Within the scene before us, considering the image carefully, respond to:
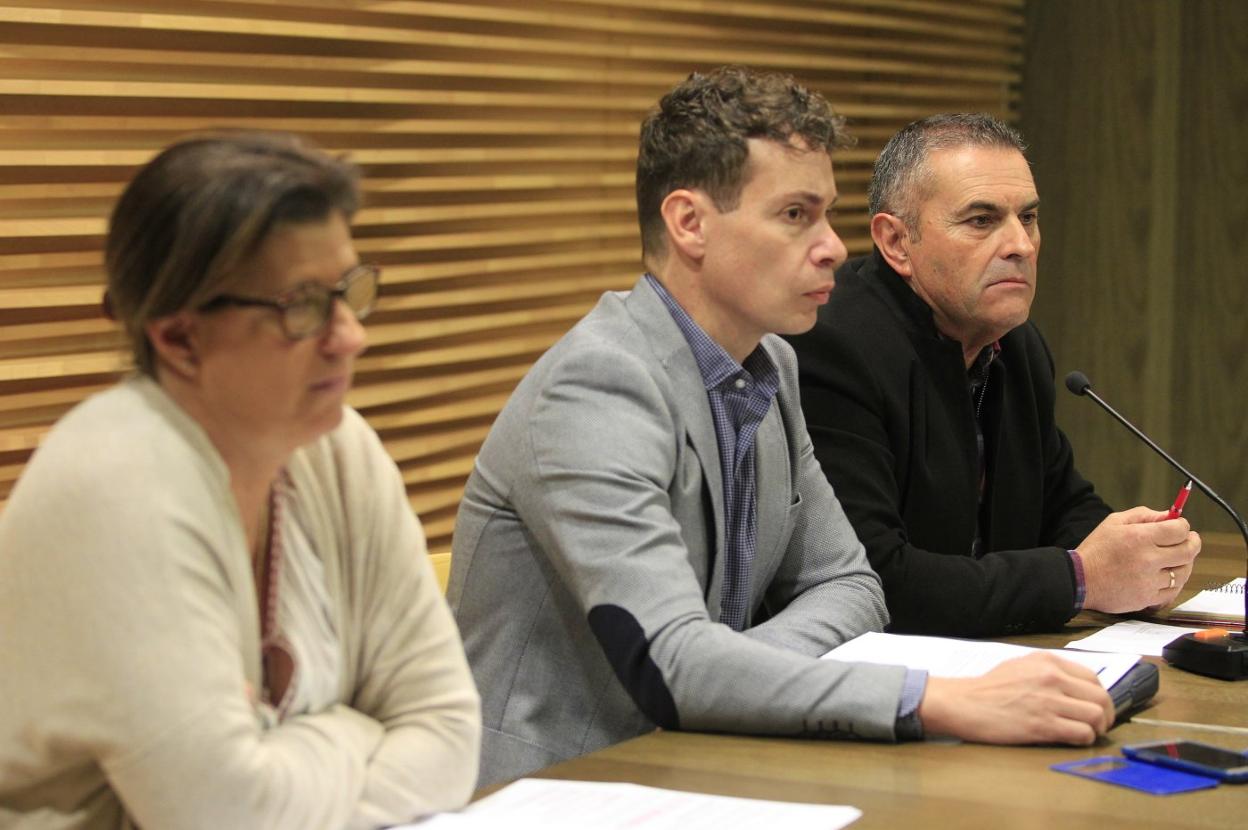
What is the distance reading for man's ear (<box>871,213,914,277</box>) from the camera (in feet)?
10.2

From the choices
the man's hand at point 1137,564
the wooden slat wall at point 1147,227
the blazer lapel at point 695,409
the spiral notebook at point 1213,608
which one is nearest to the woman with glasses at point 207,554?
the blazer lapel at point 695,409

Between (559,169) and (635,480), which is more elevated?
(559,169)

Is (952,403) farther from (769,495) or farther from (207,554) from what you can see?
(207,554)

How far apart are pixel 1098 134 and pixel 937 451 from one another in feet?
10.7

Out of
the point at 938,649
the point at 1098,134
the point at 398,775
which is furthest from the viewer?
the point at 1098,134

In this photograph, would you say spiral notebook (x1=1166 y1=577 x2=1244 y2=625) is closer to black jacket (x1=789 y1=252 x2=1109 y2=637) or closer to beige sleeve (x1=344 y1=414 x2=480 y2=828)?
black jacket (x1=789 y1=252 x2=1109 y2=637)

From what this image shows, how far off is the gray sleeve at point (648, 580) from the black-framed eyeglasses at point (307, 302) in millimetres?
668

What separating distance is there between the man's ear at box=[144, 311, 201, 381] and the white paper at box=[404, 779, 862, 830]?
0.50 meters

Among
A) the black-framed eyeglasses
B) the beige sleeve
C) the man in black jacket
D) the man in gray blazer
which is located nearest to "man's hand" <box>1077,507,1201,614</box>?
the man in black jacket

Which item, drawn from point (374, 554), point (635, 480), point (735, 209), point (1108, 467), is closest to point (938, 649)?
point (635, 480)

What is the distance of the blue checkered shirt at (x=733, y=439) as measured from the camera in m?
2.38

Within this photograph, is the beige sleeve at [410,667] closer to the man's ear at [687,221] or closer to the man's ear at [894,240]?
the man's ear at [687,221]

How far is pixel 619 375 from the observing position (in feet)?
7.27

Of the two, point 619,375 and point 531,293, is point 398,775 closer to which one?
point 619,375
